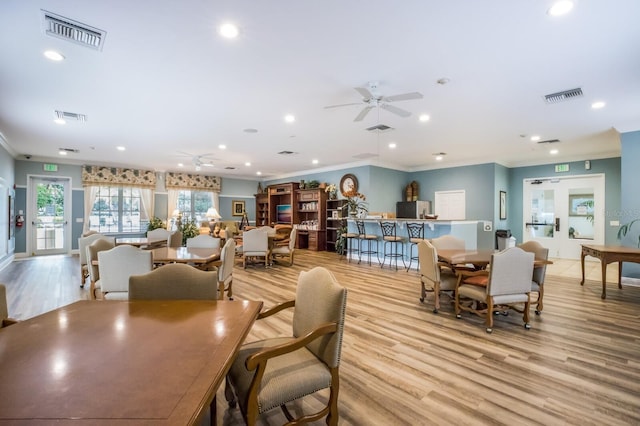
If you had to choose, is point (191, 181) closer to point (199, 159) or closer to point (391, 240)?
point (199, 159)

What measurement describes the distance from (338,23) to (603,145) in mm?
7485

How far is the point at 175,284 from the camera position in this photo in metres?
2.00

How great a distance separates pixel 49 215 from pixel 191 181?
13.5ft

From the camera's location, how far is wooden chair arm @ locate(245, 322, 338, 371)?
135 centimetres

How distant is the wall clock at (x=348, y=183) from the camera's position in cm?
916

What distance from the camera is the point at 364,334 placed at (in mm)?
3152

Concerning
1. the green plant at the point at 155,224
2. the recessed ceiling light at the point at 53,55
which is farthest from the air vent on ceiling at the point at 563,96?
the green plant at the point at 155,224

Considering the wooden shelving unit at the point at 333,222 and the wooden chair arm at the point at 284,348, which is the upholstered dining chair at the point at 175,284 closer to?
the wooden chair arm at the point at 284,348

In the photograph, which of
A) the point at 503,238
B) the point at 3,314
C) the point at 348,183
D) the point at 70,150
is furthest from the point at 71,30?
the point at 503,238

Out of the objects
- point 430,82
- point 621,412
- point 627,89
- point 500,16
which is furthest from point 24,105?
point 627,89

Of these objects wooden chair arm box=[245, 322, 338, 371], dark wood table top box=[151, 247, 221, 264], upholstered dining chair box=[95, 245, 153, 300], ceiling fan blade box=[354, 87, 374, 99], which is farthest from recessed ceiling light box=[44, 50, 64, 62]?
wooden chair arm box=[245, 322, 338, 371]

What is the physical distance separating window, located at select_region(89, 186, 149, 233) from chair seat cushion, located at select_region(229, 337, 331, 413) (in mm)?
10178

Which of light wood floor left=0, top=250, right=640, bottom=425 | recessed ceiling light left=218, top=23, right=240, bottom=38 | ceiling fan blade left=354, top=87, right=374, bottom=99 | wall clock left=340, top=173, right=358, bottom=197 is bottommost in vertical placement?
light wood floor left=0, top=250, right=640, bottom=425

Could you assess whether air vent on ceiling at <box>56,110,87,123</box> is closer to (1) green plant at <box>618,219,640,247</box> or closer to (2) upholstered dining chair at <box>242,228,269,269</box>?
(2) upholstered dining chair at <box>242,228,269,269</box>
